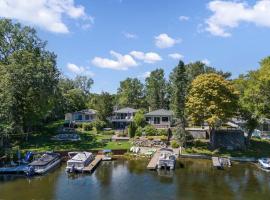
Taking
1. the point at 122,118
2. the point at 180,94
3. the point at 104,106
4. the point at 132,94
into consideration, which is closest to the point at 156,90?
the point at 132,94

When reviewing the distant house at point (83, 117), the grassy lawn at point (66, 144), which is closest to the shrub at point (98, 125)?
the grassy lawn at point (66, 144)

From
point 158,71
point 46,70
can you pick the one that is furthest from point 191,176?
point 158,71

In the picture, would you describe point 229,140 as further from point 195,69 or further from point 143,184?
point 195,69

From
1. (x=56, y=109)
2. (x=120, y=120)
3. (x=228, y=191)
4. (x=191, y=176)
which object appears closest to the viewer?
(x=228, y=191)

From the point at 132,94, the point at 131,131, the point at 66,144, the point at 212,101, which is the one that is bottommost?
the point at 66,144

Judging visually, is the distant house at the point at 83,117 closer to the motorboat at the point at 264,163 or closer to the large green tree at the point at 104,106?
the large green tree at the point at 104,106

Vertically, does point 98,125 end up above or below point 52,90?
below

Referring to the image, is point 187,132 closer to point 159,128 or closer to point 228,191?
point 159,128
